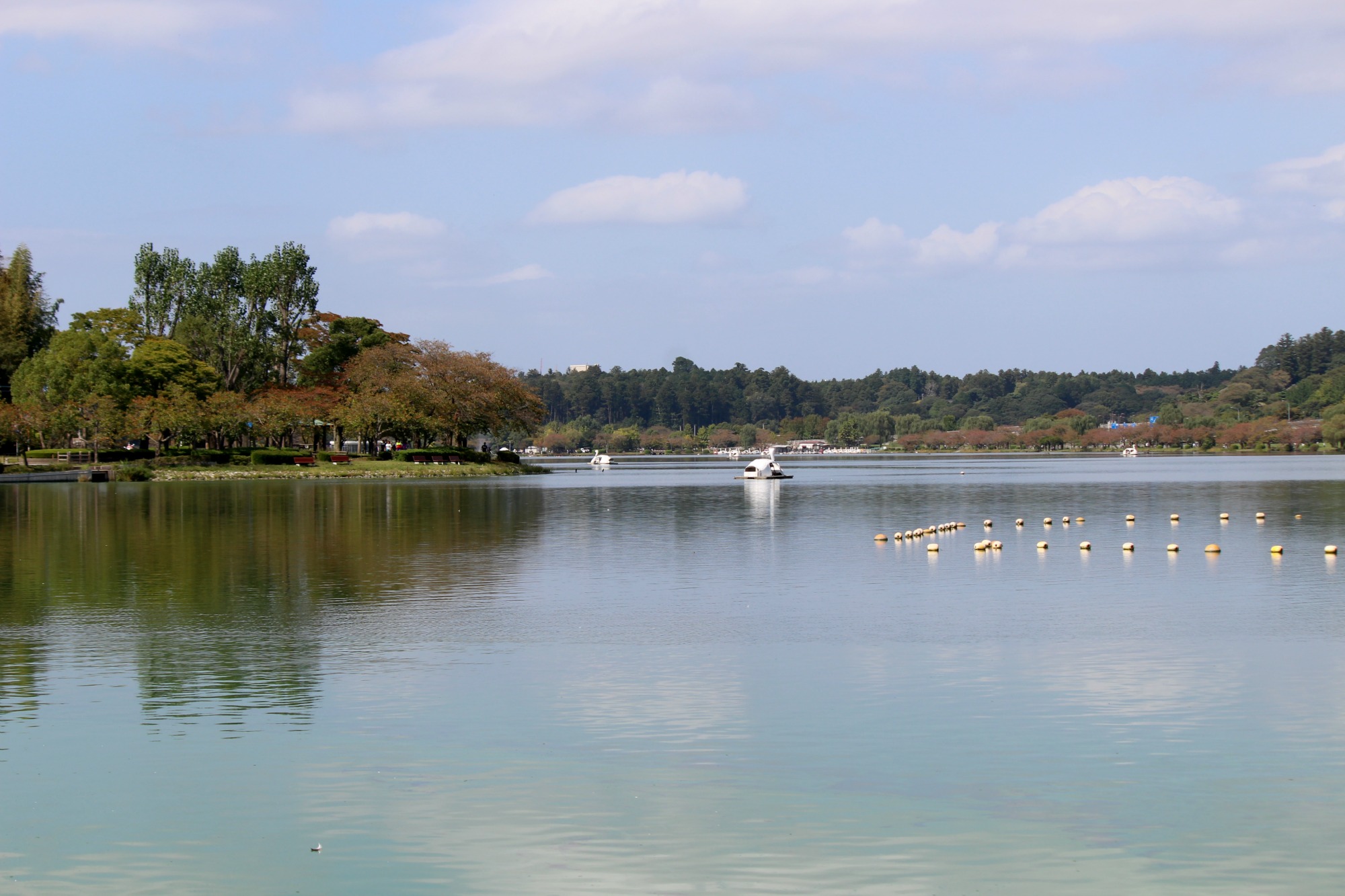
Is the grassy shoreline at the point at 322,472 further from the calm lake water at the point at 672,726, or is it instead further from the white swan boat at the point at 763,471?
the calm lake water at the point at 672,726

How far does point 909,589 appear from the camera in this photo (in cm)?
3036

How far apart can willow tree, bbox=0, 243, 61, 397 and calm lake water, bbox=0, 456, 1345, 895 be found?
108391mm

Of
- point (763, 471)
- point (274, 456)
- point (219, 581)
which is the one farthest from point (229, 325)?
point (219, 581)

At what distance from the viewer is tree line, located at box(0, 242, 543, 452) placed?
113 meters

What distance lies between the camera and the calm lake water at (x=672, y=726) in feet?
36.4

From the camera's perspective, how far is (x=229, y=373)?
13000 cm

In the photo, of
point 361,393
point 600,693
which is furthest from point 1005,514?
point 361,393

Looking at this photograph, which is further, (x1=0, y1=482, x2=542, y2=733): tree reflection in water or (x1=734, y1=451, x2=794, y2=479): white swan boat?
(x1=734, y1=451, x2=794, y2=479): white swan boat

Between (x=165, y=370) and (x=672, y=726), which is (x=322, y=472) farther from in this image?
(x=672, y=726)

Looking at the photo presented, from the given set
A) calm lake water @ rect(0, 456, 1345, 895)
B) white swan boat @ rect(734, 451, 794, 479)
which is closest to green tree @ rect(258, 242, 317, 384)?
white swan boat @ rect(734, 451, 794, 479)

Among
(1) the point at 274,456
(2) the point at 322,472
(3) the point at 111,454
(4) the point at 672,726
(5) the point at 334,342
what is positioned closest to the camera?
(4) the point at 672,726

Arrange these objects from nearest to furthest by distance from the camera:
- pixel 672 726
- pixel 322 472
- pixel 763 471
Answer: pixel 672 726 → pixel 322 472 → pixel 763 471

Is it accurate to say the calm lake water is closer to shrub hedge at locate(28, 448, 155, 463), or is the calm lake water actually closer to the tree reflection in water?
the tree reflection in water

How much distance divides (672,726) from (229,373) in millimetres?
123148
